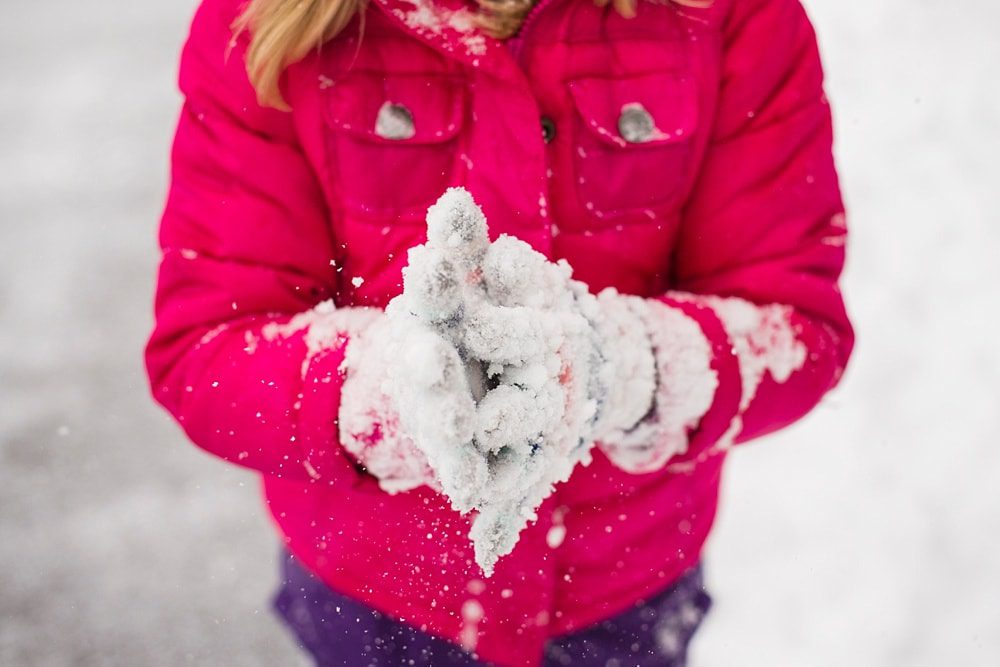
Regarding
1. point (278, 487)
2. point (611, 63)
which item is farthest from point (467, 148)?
point (278, 487)

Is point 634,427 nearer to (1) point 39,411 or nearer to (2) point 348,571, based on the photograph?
(2) point 348,571

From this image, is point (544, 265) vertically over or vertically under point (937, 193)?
over

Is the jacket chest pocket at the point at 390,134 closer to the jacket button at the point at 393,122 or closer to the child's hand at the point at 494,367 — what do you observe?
the jacket button at the point at 393,122

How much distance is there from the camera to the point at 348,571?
1273 mm

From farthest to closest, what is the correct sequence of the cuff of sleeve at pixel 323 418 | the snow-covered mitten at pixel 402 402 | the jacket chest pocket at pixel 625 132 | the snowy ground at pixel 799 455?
the snowy ground at pixel 799 455
the jacket chest pocket at pixel 625 132
the cuff of sleeve at pixel 323 418
the snow-covered mitten at pixel 402 402

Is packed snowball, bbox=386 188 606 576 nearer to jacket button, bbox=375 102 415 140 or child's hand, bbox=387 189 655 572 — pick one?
child's hand, bbox=387 189 655 572

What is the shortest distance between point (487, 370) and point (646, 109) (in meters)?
0.51

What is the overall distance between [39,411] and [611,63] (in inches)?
108

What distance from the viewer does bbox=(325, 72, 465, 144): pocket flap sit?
1149 mm

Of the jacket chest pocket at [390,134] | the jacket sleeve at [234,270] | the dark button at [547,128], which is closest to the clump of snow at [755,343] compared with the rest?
the dark button at [547,128]

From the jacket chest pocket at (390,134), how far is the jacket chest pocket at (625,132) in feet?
0.57

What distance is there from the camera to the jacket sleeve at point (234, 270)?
3.70ft

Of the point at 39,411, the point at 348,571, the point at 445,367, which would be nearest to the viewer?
the point at 445,367

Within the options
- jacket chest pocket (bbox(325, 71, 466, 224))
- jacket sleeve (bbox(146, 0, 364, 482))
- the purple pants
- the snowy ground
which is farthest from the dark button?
the snowy ground
